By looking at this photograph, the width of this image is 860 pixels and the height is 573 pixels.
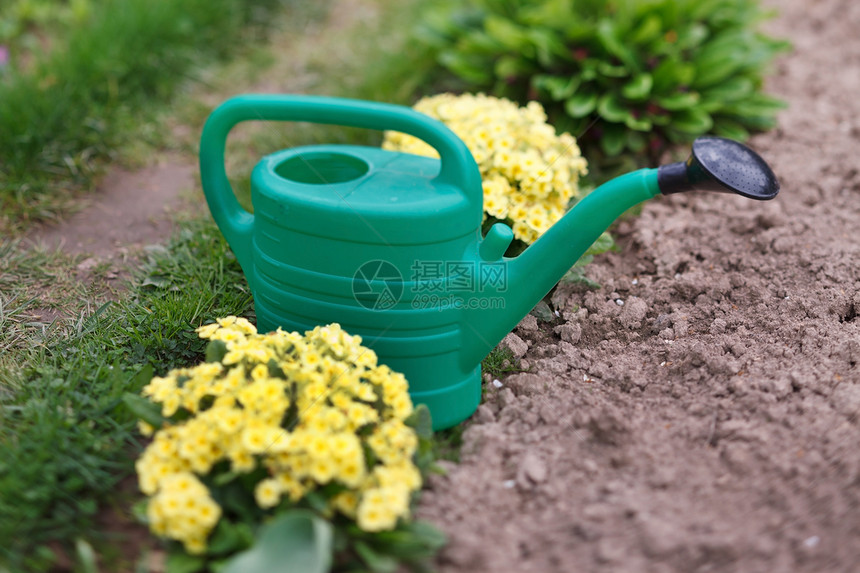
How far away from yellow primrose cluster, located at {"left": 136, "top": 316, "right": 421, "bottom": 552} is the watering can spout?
0.28 meters

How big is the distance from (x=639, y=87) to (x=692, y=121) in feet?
0.87

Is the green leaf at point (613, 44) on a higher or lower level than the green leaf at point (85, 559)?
higher

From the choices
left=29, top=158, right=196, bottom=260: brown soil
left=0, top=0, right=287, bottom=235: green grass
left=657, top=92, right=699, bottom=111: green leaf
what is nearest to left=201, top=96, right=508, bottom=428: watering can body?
left=29, top=158, right=196, bottom=260: brown soil

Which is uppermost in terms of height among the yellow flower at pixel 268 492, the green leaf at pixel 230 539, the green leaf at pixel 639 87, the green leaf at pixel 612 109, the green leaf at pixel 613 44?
the green leaf at pixel 613 44

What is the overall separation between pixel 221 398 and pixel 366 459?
290 millimetres

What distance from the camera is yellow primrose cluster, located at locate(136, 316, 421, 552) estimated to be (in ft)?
4.11

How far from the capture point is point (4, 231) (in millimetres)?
2385

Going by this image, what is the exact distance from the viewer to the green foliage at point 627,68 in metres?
2.79

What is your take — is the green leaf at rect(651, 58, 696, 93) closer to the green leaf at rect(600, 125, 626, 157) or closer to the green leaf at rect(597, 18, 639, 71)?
the green leaf at rect(597, 18, 639, 71)

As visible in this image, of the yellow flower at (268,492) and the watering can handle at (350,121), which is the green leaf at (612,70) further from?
the yellow flower at (268,492)

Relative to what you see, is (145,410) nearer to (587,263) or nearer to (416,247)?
(416,247)

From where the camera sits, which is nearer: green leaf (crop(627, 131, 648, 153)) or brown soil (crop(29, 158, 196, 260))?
brown soil (crop(29, 158, 196, 260))

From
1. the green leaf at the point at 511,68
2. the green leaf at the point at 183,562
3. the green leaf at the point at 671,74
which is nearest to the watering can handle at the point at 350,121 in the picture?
the green leaf at the point at 183,562

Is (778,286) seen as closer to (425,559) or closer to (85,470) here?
(425,559)
